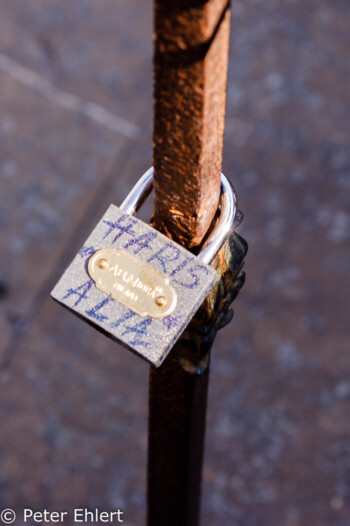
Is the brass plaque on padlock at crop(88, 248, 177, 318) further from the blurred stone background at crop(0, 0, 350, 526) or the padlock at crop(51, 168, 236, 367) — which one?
the blurred stone background at crop(0, 0, 350, 526)

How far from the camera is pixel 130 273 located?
0.74m

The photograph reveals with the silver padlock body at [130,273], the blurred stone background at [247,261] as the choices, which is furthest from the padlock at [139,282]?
the blurred stone background at [247,261]

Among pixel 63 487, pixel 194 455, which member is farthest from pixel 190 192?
pixel 63 487

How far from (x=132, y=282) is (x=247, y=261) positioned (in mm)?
1488

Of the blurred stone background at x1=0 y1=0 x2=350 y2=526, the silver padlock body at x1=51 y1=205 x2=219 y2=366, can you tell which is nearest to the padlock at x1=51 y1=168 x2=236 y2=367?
the silver padlock body at x1=51 y1=205 x2=219 y2=366

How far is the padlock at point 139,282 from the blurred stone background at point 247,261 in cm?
127

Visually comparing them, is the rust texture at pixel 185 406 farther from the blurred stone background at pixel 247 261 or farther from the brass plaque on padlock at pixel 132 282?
the blurred stone background at pixel 247 261

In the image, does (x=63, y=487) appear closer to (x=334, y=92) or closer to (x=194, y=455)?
(x=194, y=455)

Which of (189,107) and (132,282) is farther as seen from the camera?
(132,282)

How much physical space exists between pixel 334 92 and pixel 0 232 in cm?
120

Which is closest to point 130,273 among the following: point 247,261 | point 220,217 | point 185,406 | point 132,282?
point 132,282

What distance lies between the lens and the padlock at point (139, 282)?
729mm

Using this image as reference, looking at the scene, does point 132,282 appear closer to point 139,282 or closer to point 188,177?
point 139,282

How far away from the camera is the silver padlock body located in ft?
2.39
